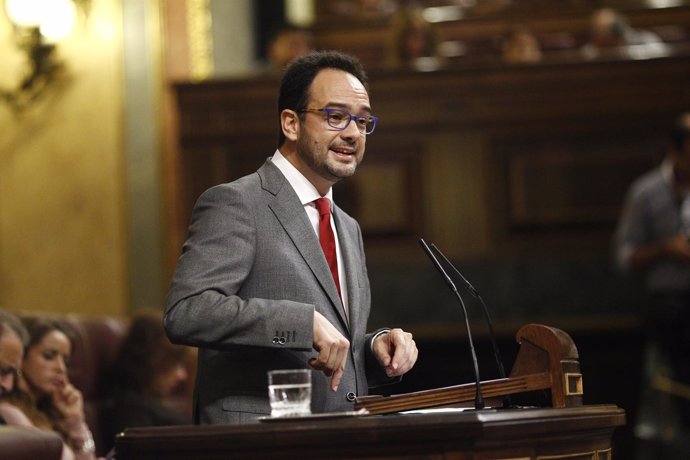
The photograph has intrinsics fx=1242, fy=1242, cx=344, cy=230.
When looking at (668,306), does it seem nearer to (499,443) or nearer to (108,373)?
(108,373)

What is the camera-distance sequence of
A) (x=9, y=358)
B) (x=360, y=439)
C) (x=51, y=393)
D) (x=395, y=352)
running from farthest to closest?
(x=51, y=393)
(x=9, y=358)
(x=395, y=352)
(x=360, y=439)

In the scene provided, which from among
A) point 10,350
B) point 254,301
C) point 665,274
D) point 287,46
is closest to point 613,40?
point 287,46

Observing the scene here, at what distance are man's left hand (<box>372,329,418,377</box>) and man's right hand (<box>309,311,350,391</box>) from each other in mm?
200

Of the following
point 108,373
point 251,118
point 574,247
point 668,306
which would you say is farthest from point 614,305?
point 108,373

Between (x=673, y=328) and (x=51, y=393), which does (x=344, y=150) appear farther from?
(x=673, y=328)

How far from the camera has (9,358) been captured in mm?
3717

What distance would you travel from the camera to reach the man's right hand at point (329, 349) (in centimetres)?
241

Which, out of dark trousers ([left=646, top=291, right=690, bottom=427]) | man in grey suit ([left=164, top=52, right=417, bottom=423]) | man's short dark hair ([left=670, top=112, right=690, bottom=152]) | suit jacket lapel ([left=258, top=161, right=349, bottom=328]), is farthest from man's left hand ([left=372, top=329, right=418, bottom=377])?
man's short dark hair ([left=670, top=112, right=690, bottom=152])

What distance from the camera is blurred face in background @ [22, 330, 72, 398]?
3859mm

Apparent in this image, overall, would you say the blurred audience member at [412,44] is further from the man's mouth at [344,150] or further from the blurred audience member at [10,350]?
the man's mouth at [344,150]

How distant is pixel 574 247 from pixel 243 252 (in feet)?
14.9

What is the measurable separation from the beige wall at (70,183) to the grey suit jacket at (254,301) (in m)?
4.75

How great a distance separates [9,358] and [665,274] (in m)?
3.49

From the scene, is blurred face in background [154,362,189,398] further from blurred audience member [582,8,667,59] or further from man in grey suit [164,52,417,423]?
blurred audience member [582,8,667,59]
